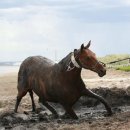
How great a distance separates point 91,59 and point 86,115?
2.47 metres

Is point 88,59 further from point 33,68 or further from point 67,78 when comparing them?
point 33,68

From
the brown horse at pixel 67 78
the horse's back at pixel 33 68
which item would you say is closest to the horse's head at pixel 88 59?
the brown horse at pixel 67 78

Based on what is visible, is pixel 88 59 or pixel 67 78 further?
pixel 67 78

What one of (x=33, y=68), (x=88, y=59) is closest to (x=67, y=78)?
(x=88, y=59)

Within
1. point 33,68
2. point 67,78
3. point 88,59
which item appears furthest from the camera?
point 33,68

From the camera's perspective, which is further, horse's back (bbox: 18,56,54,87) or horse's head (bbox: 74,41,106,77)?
horse's back (bbox: 18,56,54,87)

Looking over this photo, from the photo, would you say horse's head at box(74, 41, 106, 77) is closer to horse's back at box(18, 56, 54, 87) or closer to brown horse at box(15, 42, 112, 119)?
brown horse at box(15, 42, 112, 119)

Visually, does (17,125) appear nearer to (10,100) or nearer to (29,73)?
(29,73)

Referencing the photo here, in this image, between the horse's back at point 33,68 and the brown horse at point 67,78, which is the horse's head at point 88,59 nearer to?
the brown horse at point 67,78

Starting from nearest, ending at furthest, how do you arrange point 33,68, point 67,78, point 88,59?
point 88,59, point 67,78, point 33,68

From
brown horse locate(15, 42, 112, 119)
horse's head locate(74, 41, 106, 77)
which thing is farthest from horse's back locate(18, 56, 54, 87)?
horse's head locate(74, 41, 106, 77)

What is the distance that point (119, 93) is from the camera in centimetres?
2153

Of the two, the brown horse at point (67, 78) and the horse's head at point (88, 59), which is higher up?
the horse's head at point (88, 59)

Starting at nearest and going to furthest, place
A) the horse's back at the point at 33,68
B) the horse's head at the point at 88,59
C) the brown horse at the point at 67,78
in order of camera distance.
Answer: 1. the horse's head at the point at 88,59
2. the brown horse at the point at 67,78
3. the horse's back at the point at 33,68
